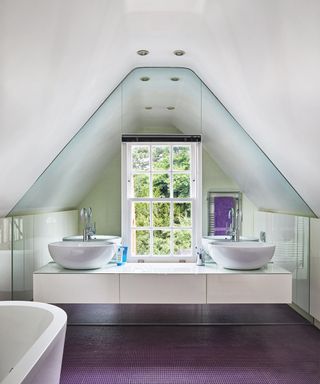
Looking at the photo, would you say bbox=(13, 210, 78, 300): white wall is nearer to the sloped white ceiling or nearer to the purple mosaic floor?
the sloped white ceiling

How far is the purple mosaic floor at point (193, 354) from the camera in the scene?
7.80ft

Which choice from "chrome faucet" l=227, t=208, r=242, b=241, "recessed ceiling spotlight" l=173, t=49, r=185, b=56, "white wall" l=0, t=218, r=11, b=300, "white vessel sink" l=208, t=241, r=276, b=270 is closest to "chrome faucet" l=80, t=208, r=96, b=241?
"white wall" l=0, t=218, r=11, b=300

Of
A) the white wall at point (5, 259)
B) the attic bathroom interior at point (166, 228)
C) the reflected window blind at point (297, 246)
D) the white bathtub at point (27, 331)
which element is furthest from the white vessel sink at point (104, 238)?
the reflected window blind at point (297, 246)

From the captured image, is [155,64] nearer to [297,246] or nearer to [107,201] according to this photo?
[107,201]

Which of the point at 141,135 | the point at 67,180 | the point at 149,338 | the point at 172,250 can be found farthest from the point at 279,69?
the point at 149,338

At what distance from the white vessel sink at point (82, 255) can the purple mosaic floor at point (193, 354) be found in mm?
644

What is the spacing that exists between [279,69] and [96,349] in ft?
7.69

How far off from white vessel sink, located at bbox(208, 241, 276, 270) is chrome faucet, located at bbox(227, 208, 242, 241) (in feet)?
0.46

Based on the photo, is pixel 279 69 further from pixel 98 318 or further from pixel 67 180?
pixel 98 318

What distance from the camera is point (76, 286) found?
2.77m

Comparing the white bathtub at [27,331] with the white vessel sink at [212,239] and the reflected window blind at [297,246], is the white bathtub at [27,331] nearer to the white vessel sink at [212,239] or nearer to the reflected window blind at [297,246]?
the white vessel sink at [212,239]

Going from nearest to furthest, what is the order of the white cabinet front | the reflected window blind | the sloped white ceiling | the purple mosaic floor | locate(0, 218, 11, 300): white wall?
1. the sloped white ceiling
2. the purple mosaic floor
3. the white cabinet front
4. locate(0, 218, 11, 300): white wall
5. the reflected window blind

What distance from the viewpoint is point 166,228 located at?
300 centimetres

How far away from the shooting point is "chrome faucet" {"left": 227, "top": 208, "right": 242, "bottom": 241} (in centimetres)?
301
